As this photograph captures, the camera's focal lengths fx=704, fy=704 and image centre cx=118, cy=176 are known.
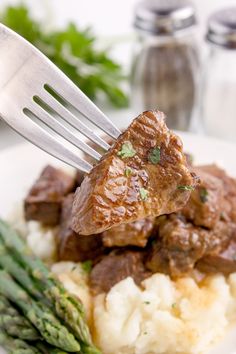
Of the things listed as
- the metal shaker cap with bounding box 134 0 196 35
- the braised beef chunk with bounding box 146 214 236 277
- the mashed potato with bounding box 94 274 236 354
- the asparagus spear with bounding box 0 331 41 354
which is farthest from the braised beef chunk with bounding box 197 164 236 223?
the metal shaker cap with bounding box 134 0 196 35

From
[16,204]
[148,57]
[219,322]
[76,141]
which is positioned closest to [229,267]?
[219,322]

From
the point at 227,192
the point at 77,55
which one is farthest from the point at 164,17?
the point at 227,192

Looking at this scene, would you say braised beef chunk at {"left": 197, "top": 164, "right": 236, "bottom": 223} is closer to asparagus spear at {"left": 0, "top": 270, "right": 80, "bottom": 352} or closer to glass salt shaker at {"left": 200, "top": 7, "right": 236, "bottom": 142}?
asparagus spear at {"left": 0, "top": 270, "right": 80, "bottom": 352}

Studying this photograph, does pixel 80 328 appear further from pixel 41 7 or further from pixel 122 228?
pixel 41 7

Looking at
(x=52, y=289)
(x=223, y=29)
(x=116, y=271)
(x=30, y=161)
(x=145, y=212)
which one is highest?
(x=223, y=29)

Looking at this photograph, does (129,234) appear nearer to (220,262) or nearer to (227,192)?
(220,262)
